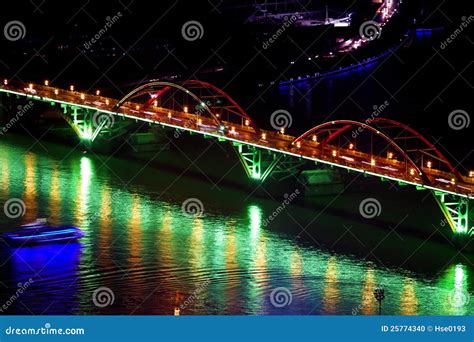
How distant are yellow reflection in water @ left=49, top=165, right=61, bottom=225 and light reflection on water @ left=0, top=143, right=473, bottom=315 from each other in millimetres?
96

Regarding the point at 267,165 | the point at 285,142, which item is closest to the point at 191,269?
the point at 267,165

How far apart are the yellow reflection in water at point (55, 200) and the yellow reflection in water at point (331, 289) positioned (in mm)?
8717

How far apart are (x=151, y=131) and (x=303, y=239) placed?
14.7 meters

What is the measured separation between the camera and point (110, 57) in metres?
72.6

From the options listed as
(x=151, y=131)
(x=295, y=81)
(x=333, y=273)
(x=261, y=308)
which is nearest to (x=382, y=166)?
(x=333, y=273)

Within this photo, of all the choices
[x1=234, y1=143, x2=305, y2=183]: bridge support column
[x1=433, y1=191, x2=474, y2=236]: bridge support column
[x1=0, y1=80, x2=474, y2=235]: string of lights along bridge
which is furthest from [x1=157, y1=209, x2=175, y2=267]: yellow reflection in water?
[x1=433, y1=191, x2=474, y2=236]: bridge support column

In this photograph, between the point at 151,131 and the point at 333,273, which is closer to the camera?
the point at 333,273

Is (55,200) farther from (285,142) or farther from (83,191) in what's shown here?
(285,142)

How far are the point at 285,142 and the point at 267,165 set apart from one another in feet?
3.09

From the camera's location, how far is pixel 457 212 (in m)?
35.8

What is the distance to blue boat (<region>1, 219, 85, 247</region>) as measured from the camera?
116 ft

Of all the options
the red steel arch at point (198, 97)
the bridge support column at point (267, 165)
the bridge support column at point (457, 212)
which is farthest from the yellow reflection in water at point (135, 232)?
the bridge support column at point (457, 212)

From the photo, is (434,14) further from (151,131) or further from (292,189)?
(292,189)

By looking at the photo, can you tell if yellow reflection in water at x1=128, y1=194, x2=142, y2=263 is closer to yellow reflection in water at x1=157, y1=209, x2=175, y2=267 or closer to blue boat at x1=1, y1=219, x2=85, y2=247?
yellow reflection in water at x1=157, y1=209, x2=175, y2=267
